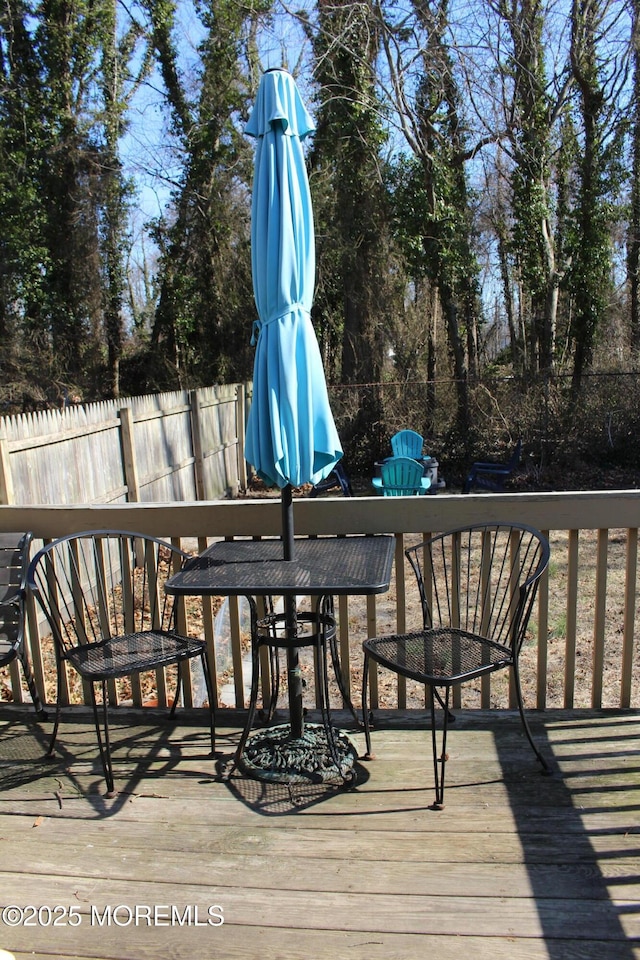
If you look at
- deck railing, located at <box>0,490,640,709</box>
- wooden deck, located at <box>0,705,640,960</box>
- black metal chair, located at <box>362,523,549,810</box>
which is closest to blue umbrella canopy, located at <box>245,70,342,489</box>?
deck railing, located at <box>0,490,640,709</box>

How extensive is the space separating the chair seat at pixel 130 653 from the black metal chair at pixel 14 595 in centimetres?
34

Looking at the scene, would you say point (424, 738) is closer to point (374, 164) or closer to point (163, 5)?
point (374, 164)

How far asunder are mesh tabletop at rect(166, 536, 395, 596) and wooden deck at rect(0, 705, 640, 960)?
0.73m

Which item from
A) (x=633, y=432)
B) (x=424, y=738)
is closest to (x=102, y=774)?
(x=424, y=738)

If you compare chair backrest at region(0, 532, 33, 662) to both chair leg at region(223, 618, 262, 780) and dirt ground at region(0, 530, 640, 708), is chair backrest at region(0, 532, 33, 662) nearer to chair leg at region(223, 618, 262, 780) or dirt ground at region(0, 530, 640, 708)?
dirt ground at region(0, 530, 640, 708)

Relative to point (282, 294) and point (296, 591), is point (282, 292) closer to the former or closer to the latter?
point (282, 294)

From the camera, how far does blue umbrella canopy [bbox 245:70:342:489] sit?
7.48 feet

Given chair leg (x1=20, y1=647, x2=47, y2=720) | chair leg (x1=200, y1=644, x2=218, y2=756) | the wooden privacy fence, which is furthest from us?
the wooden privacy fence

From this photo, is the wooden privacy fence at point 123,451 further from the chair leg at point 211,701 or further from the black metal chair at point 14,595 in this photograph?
the chair leg at point 211,701

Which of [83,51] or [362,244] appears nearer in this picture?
[362,244]

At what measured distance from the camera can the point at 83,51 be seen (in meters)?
14.4

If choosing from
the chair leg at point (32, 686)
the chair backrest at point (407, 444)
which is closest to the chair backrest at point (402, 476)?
the chair backrest at point (407, 444)

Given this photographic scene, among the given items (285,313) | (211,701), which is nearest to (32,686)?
(211,701)

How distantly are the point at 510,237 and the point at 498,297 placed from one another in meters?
4.21
